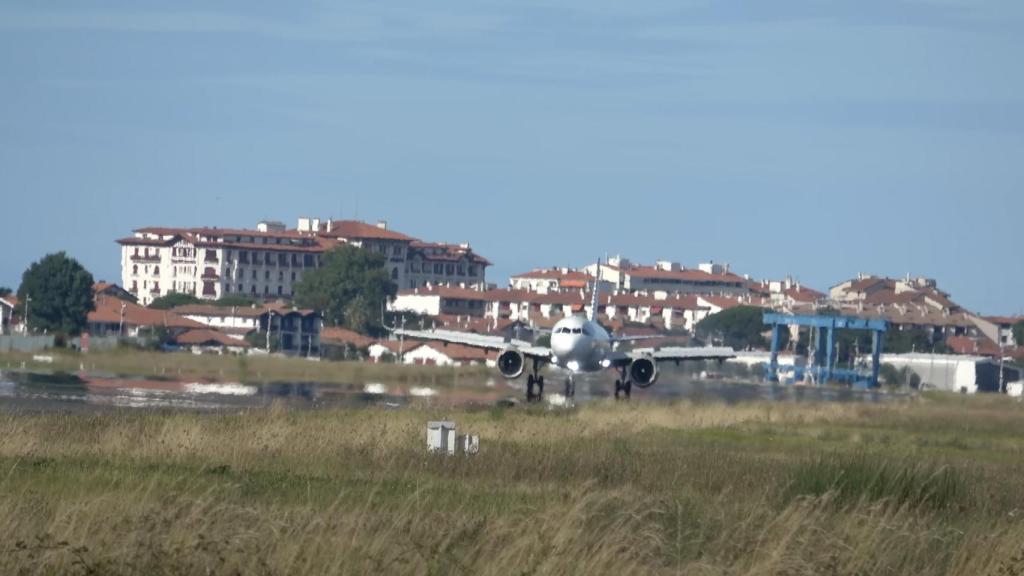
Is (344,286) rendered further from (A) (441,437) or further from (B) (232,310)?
(A) (441,437)

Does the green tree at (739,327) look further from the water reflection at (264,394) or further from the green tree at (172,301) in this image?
the water reflection at (264,394)

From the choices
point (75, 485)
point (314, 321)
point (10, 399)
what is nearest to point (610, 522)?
point (75, 485)

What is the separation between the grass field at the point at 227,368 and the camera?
60.7 metres

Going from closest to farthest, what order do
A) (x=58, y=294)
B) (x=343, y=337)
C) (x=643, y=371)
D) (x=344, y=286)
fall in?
(x=643, y=371) → (x=58, y=294) → (x=343, y=337) → (x=344, y=286)

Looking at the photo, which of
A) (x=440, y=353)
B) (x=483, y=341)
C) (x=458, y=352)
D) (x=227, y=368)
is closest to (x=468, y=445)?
(x=483, y=341)

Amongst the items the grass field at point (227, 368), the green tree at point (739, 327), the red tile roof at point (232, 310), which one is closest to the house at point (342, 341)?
the red tile roof at point (232, 310)

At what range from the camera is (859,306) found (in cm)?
19138

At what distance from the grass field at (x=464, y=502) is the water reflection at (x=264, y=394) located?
23.5 ft

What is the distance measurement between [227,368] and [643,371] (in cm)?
1419

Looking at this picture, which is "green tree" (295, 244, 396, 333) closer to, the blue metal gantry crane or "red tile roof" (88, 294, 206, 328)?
"red tile roof" (88, 294, 206, 328)

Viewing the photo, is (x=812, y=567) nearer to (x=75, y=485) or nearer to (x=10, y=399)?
(x=75, y=485)

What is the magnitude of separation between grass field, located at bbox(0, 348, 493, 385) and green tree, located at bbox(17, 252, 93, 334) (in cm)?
6408

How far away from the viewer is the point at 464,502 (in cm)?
1922

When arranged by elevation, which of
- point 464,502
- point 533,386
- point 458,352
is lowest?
point 464,502
